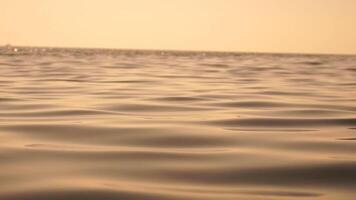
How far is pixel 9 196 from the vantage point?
7.93ft

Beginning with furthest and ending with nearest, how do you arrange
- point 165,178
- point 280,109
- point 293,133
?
point 280,109 → point 293,133 → point 165,178

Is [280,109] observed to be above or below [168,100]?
below

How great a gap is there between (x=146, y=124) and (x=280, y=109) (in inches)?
81.2

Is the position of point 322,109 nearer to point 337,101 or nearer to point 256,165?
point 337,101

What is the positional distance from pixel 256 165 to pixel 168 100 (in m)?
4.33

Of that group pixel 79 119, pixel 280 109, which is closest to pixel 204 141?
pixel 79 119

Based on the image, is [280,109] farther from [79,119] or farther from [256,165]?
[256,165]

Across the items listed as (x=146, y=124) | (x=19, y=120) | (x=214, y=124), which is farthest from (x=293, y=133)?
(x=19, y=120)

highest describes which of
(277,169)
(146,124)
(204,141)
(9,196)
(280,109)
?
(280,109)

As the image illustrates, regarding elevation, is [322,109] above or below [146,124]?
above

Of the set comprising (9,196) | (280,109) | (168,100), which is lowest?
(9,196)

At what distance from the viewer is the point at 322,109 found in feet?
21.4

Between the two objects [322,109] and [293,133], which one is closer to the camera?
[293,133]

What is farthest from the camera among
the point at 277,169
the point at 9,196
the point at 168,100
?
the point at 168,100
